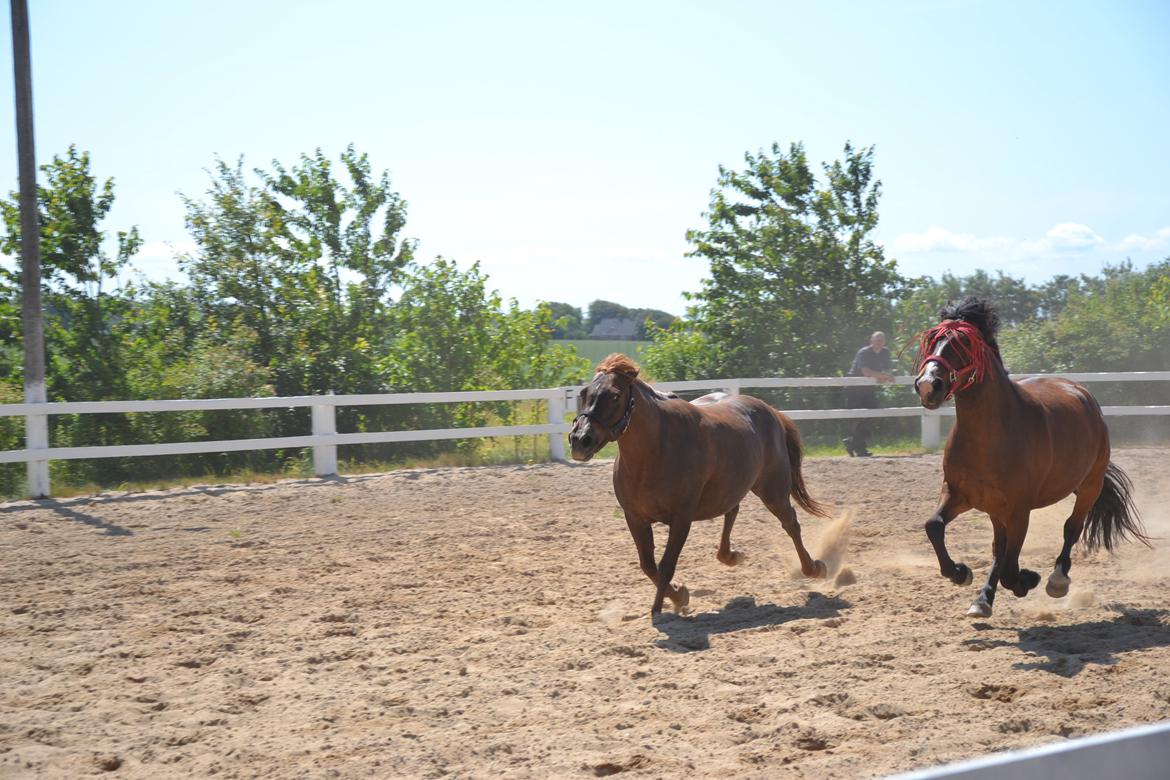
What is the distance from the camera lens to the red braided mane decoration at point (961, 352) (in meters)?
6.04

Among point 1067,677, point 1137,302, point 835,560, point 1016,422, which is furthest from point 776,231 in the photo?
point 1067,677

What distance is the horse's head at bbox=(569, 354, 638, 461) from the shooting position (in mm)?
6129

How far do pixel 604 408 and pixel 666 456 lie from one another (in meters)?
0.67

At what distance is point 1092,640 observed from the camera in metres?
5.71

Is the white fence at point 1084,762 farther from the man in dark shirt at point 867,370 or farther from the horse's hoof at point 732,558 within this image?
the man in dark shirt at point 867,370

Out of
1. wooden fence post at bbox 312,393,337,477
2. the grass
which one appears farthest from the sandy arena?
wooden fence post at bbox 312,393,337,477

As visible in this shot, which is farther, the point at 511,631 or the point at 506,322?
the point at 506,322

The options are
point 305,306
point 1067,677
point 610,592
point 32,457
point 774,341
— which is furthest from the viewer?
point 774,341

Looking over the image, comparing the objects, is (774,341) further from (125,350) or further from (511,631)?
(511,631)

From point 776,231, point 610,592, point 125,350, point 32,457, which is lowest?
point 610,592

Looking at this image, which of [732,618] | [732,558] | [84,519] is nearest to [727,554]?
[732,558]

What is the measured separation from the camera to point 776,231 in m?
21.8

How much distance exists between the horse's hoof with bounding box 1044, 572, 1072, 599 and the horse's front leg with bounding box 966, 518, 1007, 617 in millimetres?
364

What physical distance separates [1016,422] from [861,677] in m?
2.22
